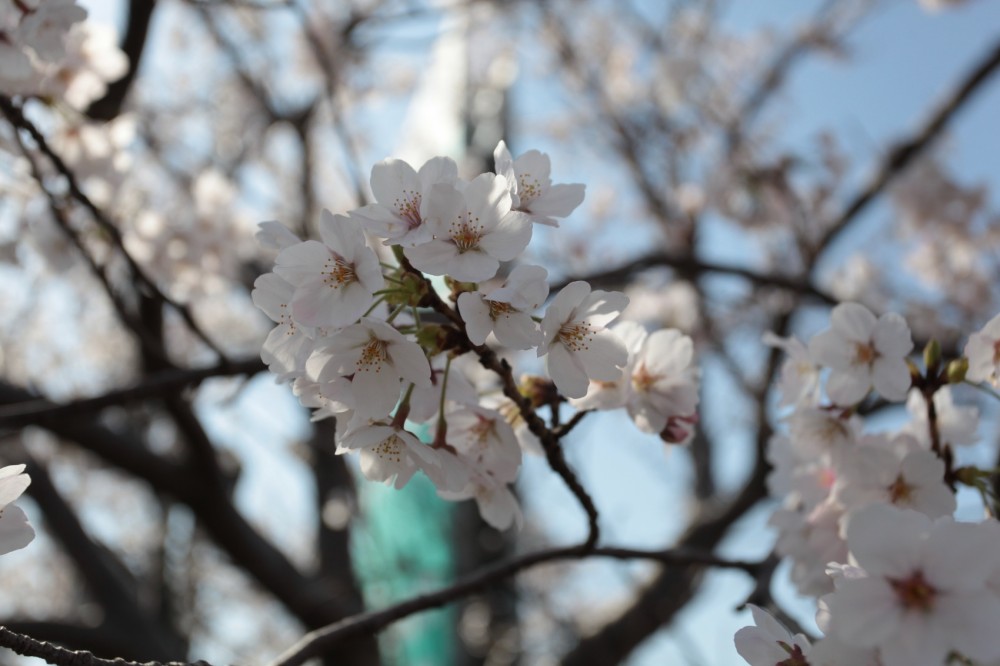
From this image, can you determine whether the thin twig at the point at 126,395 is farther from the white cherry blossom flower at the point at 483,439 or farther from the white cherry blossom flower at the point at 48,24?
the white cherry blossom flower at the point at 483,439

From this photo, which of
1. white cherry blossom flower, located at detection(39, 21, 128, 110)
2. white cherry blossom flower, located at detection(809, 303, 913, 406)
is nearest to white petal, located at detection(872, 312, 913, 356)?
white cherry blossom flower, located at detection(809, 303, 913, 406)

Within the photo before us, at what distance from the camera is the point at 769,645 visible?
946 mm

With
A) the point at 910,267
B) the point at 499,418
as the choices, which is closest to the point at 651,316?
the point at 910,267

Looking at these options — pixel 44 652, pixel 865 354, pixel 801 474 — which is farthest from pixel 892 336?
pixel 44 652

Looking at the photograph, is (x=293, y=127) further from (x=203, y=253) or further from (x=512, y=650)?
(x=512, y=650)

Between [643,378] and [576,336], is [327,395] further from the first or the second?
[643,378]

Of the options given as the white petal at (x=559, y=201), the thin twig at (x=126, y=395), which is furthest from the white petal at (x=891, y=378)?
the thin twig at (x=126, y=395)

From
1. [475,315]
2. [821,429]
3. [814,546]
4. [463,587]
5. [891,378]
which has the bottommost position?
[463,587]

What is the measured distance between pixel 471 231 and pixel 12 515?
0.61 meters

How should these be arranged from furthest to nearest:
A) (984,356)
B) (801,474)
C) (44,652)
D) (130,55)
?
(130,55)
(801,474)
(984,356)
(44,652)

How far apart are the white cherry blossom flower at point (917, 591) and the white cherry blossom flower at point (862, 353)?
1.76ft

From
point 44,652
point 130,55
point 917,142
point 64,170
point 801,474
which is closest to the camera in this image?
point 44,652

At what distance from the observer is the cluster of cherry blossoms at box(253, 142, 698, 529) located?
98 centimetres

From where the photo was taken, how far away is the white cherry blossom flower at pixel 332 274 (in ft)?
3.17
